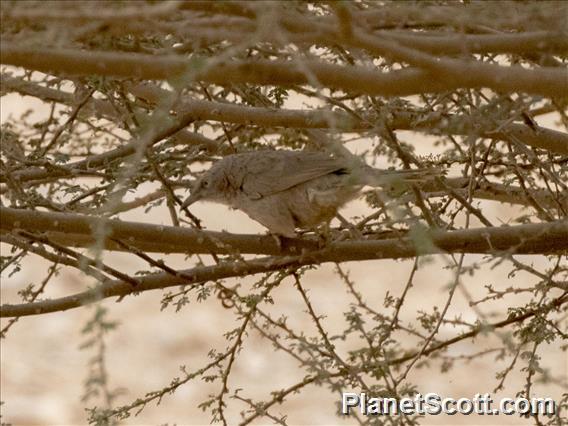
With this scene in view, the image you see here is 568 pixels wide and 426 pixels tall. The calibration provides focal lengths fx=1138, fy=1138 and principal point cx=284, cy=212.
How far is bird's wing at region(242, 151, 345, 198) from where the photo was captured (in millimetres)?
4914

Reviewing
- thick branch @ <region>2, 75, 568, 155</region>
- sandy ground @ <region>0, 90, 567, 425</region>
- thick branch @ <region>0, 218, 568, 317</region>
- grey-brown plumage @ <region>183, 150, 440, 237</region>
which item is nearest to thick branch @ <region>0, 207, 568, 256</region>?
thick branch @ <region>0, 218, 568, 317</region>

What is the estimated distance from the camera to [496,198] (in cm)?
580

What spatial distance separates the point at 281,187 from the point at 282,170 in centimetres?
8

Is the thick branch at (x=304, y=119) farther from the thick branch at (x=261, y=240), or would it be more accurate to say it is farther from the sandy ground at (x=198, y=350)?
the sandy ground at (x=198, y=350)

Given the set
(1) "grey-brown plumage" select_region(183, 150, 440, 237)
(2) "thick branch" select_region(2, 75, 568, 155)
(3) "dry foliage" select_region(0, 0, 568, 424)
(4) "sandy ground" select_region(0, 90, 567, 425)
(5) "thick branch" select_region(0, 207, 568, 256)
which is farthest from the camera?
(4) "sandy ground" select_region(0, 90, 567, 425)

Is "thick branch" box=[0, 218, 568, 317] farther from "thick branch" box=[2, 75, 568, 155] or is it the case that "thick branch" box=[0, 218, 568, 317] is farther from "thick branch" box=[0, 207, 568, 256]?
"thick branch" box=[2, 75, 568, 155]

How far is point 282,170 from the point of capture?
5066 mm

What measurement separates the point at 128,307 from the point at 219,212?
65.7 inches

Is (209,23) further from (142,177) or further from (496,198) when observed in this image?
(496,198)

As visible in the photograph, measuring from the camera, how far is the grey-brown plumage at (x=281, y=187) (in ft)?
15.9

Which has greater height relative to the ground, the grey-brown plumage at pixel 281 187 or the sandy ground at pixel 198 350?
the sandy ground at pixel 198 350

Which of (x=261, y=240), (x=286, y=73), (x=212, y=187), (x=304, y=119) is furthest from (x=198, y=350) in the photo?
(x=286, y=73)

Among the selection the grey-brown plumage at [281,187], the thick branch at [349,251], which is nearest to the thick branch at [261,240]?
the thick branch at [349,251]

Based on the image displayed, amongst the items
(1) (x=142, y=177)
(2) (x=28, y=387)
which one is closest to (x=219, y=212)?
(2) (x=28, y=387)
